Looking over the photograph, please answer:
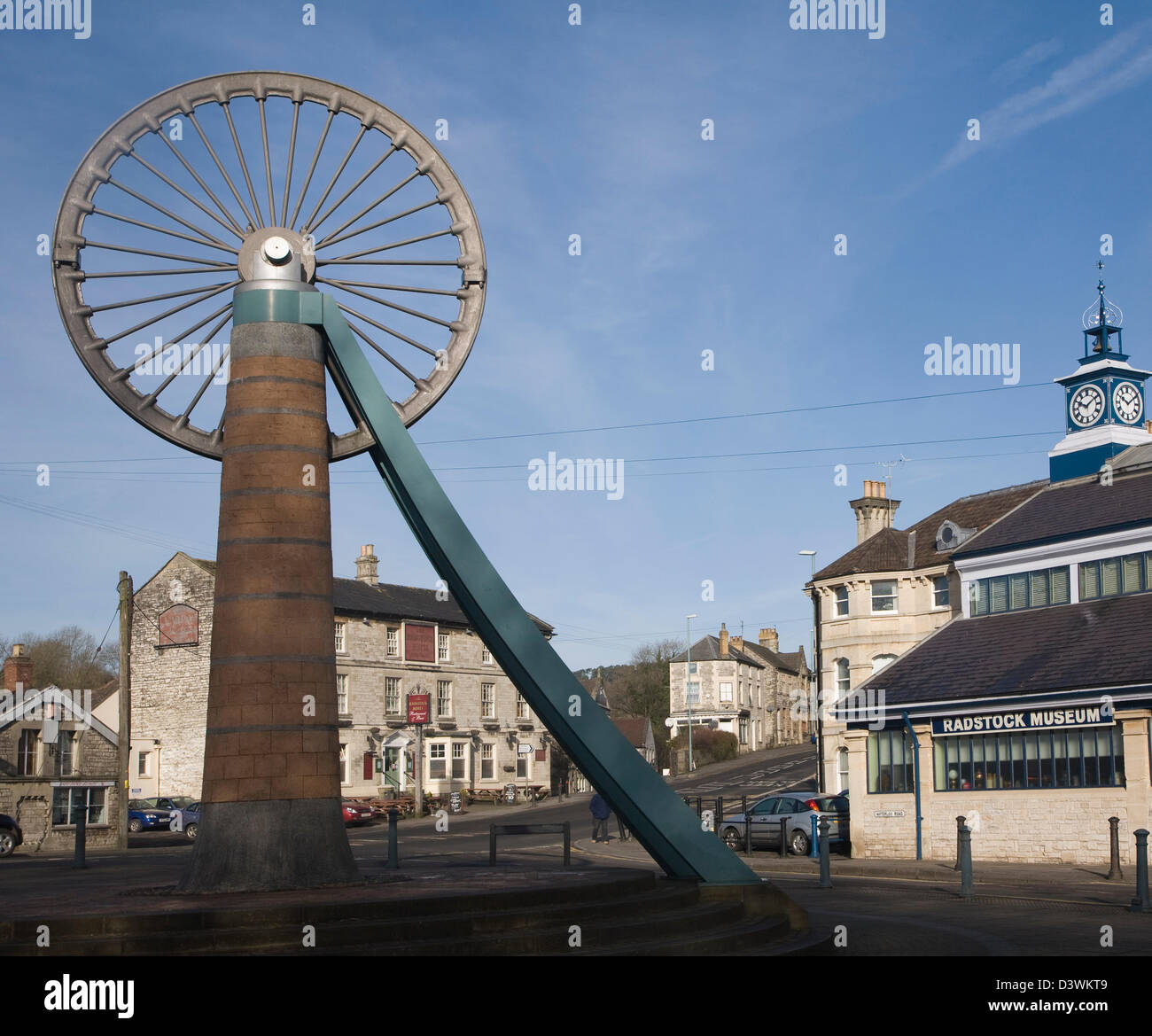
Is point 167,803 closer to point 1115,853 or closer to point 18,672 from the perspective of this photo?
point 18,672

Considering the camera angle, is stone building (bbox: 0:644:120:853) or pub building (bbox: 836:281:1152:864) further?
stone building (bbox: 0:644:120:853)

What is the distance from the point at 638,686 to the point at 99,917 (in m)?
94.3

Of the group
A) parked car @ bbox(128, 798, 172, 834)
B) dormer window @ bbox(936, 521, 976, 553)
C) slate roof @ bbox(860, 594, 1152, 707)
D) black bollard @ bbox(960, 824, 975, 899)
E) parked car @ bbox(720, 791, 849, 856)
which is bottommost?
parked car @ bbox(128, 798, 172, 834)

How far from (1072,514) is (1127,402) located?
22.4 feet

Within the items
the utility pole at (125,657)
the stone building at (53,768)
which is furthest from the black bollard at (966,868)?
the stone building at (53,768)

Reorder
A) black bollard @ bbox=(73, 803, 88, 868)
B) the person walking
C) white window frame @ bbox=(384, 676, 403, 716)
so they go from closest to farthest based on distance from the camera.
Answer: black bollard @ bbox=(73, 803, 88, 868) < the person walking < white window frame @ bbox=(384, 676, 403, 716)

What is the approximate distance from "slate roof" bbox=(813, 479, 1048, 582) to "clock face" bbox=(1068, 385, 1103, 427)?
825 cm


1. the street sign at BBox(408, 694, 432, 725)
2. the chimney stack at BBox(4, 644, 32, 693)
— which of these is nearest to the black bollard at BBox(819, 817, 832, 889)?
the chimney stack at BBox(4, 644, 32, 693)

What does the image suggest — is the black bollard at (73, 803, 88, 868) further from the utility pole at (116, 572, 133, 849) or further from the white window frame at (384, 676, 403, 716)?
the white window frame at (384, 676, 403, 716)

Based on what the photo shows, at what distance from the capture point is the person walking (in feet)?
112

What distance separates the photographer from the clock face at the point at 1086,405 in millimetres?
35750

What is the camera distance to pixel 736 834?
111ft

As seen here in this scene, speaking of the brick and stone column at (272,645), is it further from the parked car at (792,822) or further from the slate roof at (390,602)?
the slate roof at (390,602)
